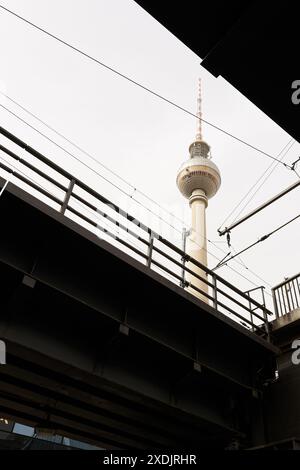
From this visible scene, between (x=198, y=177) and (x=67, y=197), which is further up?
(x=198, y=177)

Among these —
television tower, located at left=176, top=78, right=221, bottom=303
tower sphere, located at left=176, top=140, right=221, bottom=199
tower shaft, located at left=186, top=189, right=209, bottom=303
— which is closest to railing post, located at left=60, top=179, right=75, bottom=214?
tower shaft, located at left=186, top=189, right=209, bottom=303

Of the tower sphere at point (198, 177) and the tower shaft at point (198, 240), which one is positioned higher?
the tower sphere at point (198, 177)

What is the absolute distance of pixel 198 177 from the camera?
58344 mm

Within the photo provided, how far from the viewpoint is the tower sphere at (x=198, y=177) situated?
58.3 metres

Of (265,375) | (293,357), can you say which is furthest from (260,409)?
(293,357)

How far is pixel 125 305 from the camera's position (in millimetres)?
11570

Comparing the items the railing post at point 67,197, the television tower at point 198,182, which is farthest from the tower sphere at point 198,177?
the railing post at point 67,197

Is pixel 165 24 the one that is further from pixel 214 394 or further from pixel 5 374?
pixel 214 394

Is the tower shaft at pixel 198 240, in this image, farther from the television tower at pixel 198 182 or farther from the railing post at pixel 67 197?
the railing post at pixel 67 197

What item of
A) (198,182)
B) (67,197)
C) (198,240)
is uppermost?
(198,182)

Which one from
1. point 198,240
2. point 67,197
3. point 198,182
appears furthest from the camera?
point 198,182

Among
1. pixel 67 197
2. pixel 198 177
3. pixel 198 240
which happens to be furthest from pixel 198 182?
pixel 67 197

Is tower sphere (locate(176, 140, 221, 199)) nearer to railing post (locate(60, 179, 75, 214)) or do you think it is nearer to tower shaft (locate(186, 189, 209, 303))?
tower shaft (locate(186, 189, 209, 303))

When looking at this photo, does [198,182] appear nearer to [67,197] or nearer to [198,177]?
[198,177]
